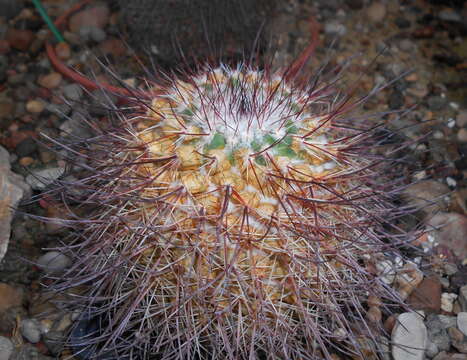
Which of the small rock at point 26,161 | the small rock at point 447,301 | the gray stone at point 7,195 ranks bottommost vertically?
the small rock at point 447,301

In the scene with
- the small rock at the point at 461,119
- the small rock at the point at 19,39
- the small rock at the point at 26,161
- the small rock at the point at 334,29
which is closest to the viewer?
the small rock at the point at 26,161

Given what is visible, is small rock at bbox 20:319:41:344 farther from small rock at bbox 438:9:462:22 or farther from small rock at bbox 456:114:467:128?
small rock at bbox 438:9:462:22

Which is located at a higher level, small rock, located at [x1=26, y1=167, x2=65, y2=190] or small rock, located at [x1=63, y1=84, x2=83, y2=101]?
small rock, located at [x1=63, y1=84, x2=83, y2=101]

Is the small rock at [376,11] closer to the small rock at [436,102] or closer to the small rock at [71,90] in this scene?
Result: the small rock at [436,102]

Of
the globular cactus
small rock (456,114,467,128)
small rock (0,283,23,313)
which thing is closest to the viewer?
the globular cactus

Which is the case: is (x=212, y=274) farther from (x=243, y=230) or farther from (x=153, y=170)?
(x=153, y=170)

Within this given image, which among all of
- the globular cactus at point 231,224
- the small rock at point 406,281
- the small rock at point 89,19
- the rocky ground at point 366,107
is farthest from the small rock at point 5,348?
the small rock at point 89,19

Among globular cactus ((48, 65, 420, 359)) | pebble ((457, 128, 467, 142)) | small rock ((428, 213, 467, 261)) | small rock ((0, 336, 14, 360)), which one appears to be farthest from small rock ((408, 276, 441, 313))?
small rock ((0, 336, 14, 360))
